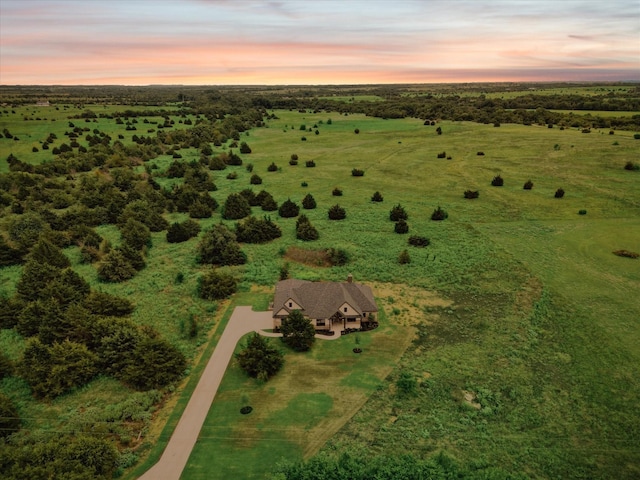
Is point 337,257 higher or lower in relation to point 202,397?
higher

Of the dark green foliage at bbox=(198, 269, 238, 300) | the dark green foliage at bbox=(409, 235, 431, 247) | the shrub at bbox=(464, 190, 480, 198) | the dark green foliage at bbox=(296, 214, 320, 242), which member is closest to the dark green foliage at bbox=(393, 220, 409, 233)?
the dark green foliage at bbox=(409, 235, 431, 247)

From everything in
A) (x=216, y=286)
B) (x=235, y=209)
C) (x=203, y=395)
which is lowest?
(x=203, y=395)

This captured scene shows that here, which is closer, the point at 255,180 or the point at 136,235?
A: the point at 136,235

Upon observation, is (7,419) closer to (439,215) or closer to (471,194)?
(439,215)

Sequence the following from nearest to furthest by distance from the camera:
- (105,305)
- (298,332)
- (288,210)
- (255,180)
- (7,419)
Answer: (7,419) < (298,332) < (105,305) < (288,210) < (255,180)

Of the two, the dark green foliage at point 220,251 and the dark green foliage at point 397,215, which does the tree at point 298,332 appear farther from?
the dark green foliage at point 397,215

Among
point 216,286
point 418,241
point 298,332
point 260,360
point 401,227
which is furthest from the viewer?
point 401,227

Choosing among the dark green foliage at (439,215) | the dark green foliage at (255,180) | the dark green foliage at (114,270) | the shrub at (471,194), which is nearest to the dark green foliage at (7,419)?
the dark green foliage at (114,270)

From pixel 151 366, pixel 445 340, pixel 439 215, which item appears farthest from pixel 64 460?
pixel 439 215
